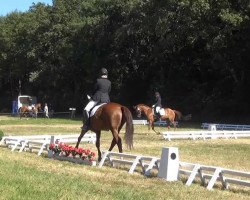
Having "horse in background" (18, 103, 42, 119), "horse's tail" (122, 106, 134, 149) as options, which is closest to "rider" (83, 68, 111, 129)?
"horse's tail" (122, 106, 134, 149)

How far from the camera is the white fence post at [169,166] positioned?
11.2 m

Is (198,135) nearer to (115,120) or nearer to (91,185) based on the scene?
(115,120)

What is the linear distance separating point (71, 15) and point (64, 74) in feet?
23.6

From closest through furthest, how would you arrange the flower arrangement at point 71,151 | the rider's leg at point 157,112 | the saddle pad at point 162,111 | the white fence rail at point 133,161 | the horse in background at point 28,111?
1. the white fence rail at point 133,161
2. the flower arrangement at point 71,151
3. the rider's leg at point 157,112
4. the saddle pad at point 162,111
5. the horse in background at point 28,111

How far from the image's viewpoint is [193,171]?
10.9 meters

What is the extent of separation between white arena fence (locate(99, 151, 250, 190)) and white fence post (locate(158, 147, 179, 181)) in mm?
215

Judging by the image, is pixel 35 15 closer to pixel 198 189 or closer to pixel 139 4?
pixel 139 4

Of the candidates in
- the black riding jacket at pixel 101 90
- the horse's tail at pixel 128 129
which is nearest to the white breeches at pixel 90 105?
the black riding jacket at pixel 101 90

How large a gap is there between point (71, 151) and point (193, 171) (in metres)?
4.64

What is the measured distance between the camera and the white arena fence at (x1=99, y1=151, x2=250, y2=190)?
405 inches

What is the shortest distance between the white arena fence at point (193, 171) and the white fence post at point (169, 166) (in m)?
0.21

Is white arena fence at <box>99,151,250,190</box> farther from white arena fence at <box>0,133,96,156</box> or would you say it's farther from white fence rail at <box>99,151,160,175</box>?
white arena fence at <box>0,133,96,156</box>

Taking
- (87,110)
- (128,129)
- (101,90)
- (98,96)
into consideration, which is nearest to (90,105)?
(87,110)

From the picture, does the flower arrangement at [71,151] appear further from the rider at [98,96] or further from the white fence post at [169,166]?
the white fence post at [169,166]
